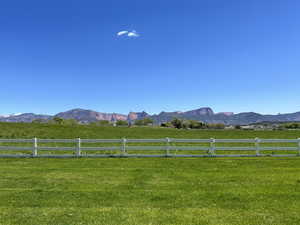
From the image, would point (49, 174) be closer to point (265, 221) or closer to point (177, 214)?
point (177, 214)

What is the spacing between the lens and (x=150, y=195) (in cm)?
708

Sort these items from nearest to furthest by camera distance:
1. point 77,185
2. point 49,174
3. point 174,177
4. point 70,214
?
1. point 70,214
2. point 77,185
3. point 174,177
4. point 49,174

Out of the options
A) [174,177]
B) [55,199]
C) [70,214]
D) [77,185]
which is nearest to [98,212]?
[70,214]

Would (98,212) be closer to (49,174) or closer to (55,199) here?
(55,199)

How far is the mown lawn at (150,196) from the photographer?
5516mm

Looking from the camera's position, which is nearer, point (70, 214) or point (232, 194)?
point (70, 214)

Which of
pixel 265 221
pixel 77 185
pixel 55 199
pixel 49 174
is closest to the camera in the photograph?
pixel 265 221

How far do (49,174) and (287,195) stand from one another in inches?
304

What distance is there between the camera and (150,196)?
6992 millimetres

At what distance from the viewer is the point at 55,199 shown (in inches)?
265

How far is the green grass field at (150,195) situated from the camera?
18.1ft

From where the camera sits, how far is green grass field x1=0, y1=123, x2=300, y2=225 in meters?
5.52

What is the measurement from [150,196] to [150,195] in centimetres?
9

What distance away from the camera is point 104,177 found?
9328 mm
